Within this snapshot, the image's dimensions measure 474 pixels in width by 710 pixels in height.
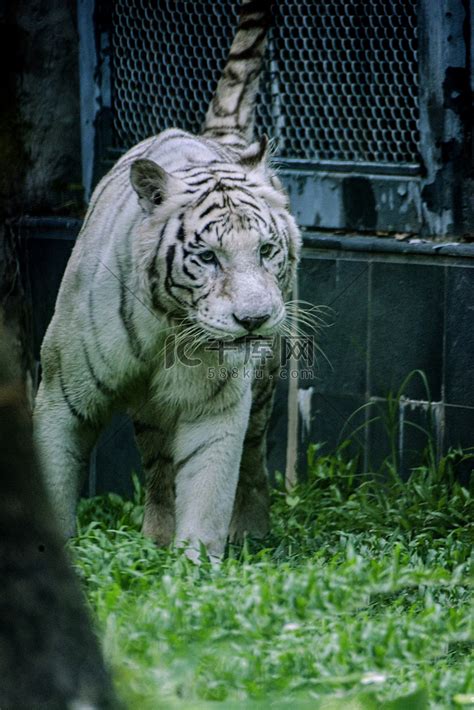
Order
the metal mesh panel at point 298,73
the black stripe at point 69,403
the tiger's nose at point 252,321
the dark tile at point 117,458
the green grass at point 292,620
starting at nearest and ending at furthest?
the green grass at point 292,620
the tiger's nose at point 252,321
the black stripe at point 69,403
the metal mesh panel at point 298,73
the dark tile at point 117,458

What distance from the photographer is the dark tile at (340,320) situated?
20.1 feet

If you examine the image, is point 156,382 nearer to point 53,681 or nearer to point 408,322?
point 408,322

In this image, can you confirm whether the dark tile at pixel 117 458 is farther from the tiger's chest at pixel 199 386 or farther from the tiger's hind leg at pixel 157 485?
the tiger's chest at pixel 199 386

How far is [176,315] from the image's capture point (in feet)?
15.3

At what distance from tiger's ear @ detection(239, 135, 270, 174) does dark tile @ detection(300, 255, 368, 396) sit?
1.28 m

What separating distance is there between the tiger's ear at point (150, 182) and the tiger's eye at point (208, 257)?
0.31 metres

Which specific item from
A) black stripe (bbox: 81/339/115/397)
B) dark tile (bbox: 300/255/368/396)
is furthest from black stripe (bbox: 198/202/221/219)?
dark tile (bbox: 300/255/368/396)

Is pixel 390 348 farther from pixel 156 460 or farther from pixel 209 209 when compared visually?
pixel 209 209

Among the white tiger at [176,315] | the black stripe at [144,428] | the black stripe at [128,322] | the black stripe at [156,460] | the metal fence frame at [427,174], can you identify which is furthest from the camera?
the metal fence frame at [427,174]

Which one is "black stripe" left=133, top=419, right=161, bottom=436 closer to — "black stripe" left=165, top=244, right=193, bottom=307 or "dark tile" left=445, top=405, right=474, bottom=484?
"black stripe" left=165, top=244, right=193, bottom=307

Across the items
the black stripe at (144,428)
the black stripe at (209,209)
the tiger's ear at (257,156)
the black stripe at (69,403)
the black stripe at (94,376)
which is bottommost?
the black stripe at (144,428)

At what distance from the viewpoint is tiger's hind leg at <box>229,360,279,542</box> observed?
5.55 metres

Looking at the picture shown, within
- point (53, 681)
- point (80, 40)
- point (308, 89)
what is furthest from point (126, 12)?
point (53, 681)

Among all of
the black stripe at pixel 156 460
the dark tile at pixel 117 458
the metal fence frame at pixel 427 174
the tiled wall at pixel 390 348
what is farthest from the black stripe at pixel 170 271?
the dark tile at pixel 117 458
